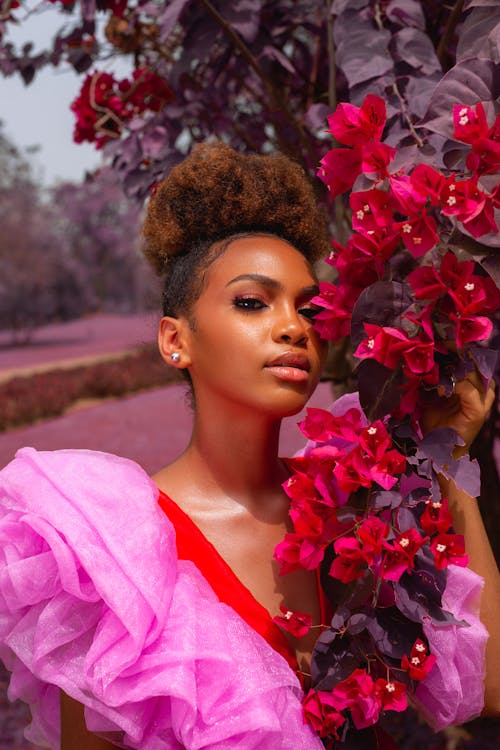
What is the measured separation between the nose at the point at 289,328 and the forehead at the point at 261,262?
74 mm

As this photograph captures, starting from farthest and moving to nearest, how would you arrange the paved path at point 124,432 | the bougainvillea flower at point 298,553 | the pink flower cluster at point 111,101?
the paved path at point 124,432, the pink flower cluster at point 111,101, the bougainvillea flower at point 298,553

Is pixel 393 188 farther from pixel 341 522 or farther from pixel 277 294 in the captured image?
pixel 341 522

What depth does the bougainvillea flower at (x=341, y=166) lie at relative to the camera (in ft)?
4.53

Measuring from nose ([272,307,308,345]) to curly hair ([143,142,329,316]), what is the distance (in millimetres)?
207

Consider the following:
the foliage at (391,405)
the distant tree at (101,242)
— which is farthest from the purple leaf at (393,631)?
the distant tree at (101,242)

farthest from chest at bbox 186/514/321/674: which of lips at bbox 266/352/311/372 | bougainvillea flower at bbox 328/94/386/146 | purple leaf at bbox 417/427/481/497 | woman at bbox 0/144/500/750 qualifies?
bougainvillea flower at bbox 328/94/386/146

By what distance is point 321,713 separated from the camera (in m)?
1.46

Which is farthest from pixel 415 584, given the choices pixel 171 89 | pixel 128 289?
pixel 128 289

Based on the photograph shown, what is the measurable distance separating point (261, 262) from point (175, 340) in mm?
269

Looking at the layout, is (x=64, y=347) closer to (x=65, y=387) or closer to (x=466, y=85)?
(x=65, y=387)

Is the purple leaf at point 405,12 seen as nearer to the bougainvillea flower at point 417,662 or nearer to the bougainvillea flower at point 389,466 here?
the bougainvillea flower at point 389,466

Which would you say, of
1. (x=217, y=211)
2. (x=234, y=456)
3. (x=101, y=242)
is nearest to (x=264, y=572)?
(x=234, y=456)

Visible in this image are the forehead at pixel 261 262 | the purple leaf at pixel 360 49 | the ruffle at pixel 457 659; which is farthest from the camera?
the purple leaf at pixel 360 49

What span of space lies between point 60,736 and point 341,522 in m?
0.73
